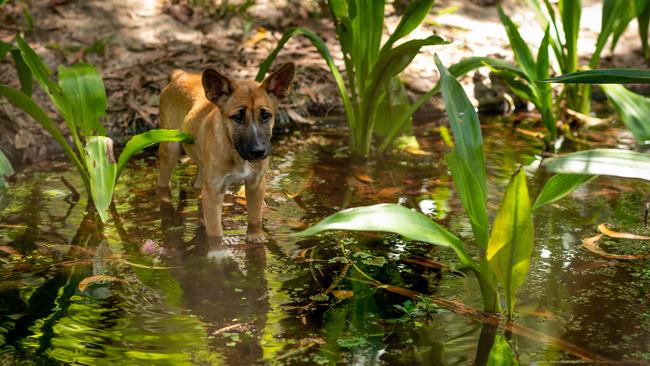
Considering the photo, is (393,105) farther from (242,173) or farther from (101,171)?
(101,171)

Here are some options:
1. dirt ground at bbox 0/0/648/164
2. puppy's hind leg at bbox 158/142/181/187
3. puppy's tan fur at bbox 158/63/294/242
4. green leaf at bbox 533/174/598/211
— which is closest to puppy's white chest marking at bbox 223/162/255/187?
puppy's tan fur at bbox 158/63/294/242

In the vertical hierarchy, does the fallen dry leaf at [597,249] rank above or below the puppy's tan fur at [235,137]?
below

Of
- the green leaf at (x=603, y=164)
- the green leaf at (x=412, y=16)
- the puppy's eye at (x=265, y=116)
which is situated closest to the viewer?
the green leaf at (x=603, y=164)

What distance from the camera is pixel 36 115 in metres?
5.40

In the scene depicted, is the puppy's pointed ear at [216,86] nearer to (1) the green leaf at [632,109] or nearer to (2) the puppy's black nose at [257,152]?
(2) the puppy's black nose at [257,152]

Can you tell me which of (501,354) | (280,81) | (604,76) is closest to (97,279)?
(280,81)

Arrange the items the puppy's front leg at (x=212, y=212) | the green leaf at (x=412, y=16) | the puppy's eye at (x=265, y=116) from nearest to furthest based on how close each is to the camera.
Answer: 1. the puppy's eye at (x=265, y=116)
2. the puppy's front leg at (x=212, y=212)
3. the green leaf at (x=412, y=16)

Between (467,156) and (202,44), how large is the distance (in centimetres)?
536

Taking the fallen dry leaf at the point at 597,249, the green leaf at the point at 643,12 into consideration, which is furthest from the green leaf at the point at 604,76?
the green leaf at the point at 643,12

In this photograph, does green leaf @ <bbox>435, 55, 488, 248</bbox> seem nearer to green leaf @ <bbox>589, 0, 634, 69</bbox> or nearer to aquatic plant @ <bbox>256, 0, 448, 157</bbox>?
aquatic plant @ <bbox>256, 0, 448, 157</bbox>

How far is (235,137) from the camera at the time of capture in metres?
5.10

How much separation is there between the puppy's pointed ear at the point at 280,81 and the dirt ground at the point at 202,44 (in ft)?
8.65

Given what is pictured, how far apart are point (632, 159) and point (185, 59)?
18.8ft

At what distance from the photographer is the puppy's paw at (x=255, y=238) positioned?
5293mm
